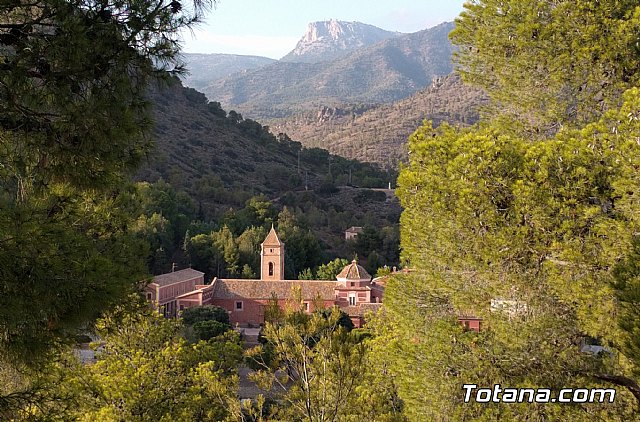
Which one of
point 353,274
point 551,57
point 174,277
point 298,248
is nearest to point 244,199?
point 298,248

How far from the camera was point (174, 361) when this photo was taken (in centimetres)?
1146

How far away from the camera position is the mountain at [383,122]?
84812 mm

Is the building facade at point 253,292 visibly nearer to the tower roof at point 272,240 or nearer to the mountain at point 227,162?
the tower roof at point 272,240

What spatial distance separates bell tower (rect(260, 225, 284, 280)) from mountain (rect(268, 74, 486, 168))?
3889 centimetres

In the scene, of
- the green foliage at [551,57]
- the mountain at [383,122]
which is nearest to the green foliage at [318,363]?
the green foliage at [551,57]

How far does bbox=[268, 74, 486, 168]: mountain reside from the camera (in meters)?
84.8

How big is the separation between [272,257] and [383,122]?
6166 cm

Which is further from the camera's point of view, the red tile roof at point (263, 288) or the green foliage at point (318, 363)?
the red tile roof at point (263, 288)

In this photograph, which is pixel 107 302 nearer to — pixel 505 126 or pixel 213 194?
pixel 505 126

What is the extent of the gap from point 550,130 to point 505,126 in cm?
49

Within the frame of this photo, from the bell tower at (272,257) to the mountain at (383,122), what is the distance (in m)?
38.9

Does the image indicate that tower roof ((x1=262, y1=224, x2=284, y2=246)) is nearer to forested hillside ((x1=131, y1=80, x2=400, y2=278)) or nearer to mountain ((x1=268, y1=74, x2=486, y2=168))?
forested hillside ((x1=131, y1=80, x2=400, y2=278))

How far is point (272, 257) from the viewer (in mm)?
38781

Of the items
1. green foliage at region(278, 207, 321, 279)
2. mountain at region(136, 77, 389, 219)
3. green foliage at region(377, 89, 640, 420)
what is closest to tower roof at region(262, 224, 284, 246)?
green foliage at region(278, 207, 321, 279)
